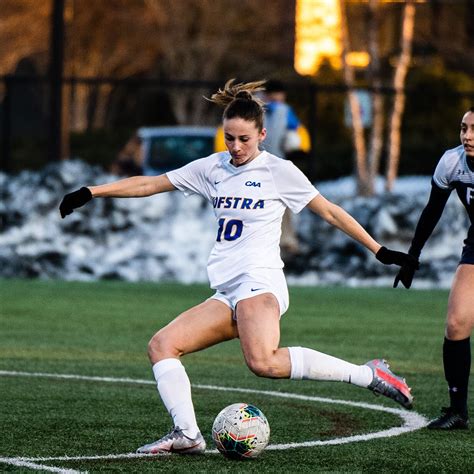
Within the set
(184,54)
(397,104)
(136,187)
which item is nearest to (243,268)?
(136,187)

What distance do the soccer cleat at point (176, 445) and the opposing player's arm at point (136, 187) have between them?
134 cm

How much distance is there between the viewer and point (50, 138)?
78.4 feet

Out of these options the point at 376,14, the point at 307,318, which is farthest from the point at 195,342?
the point at 376,14

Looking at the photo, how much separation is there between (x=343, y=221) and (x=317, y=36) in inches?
1347

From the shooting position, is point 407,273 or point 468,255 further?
point 468,255

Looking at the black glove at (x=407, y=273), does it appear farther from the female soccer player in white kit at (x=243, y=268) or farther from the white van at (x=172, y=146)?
the white van at (x=172, y=146)

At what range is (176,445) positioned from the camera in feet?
24.0

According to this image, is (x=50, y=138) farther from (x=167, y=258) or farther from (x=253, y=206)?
(x=253, y=206)

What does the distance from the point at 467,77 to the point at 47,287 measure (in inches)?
993

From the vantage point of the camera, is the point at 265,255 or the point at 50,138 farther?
the point at 50,138

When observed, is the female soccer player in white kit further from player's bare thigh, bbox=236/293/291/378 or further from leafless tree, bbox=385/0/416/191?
leafless tree, bbox=385/0/416/191

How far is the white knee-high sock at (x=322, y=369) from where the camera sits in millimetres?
7543

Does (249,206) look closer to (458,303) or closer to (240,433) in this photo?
(240,433)

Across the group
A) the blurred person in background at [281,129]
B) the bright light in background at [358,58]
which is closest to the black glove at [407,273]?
the blurred person in background at [281,129]
